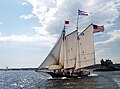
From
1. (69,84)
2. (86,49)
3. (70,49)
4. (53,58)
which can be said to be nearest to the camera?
(69,84)

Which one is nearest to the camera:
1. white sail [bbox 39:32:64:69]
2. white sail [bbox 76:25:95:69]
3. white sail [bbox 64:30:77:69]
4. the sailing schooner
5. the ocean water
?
the ocean water

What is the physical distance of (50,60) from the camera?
8288 cm

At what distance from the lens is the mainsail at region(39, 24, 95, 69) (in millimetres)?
86188

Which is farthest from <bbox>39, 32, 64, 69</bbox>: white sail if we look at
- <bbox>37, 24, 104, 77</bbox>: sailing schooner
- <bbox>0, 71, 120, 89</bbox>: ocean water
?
<bbox>0, 71, 120, 89</bbox>: ocean water

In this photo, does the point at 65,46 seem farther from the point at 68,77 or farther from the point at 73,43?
the point at 68,77

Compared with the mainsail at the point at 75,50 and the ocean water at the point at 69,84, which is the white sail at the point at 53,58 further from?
the ocean water at the point at 69,84

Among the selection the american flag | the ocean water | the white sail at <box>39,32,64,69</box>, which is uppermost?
the american flag

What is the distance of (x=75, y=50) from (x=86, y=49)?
11.2 feet

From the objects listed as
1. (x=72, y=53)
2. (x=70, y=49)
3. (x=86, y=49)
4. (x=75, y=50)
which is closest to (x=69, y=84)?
(x=70, y=49)

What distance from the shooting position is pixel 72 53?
89812mm

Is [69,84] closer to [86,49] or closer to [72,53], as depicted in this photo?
[72,53]

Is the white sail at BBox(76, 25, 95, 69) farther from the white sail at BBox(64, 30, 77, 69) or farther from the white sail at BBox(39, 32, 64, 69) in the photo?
the white sail at BBox(39, 32, 64, 69)

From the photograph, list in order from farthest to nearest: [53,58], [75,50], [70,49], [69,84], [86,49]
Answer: [75,50] → [86,49] → [70,49] → [53,58] → [69,84]

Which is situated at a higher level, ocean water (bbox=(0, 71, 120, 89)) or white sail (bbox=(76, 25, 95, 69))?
white sail (bbox=(76, 25, 95, 69))
